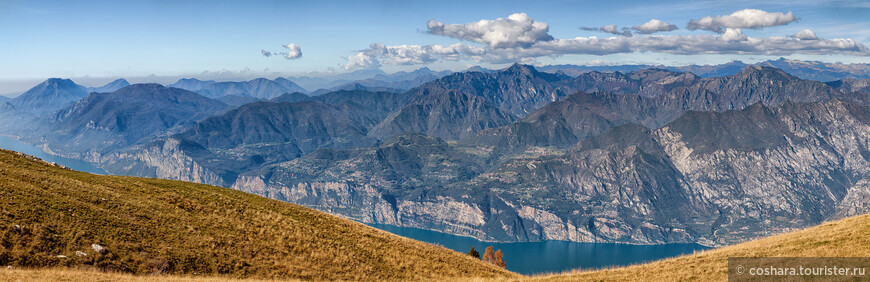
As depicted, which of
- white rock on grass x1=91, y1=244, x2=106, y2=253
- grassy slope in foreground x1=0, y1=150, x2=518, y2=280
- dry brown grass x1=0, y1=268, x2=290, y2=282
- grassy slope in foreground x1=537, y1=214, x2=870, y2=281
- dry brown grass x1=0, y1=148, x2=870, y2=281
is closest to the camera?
dry brown grass x1=0, y1=268, x2=290, y2=282

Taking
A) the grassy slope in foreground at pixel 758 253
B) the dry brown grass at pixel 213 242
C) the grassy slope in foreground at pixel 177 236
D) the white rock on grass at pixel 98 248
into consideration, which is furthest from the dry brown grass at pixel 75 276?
the grassy slope in foreground at pixel 758 253

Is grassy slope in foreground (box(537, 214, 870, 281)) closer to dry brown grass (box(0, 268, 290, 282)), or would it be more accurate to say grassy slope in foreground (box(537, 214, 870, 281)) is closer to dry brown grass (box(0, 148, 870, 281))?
dry brown grass (box(0, 148, 870, 281))

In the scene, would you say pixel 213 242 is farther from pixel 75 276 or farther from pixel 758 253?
pixel 758 253

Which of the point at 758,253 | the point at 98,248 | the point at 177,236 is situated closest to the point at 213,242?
the point at 177,236

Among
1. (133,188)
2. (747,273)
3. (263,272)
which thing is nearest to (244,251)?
(263,272)

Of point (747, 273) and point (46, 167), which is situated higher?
point (46, 167)

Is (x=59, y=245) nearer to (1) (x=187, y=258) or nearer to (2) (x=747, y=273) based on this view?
(1) (x=187, y=258)

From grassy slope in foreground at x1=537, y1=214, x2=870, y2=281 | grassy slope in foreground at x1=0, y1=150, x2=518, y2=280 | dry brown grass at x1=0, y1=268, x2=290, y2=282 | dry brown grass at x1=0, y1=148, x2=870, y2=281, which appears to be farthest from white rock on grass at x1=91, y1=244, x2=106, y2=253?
grassy slope in foreground at x1=537, y1=214, x2=870, y2=281
